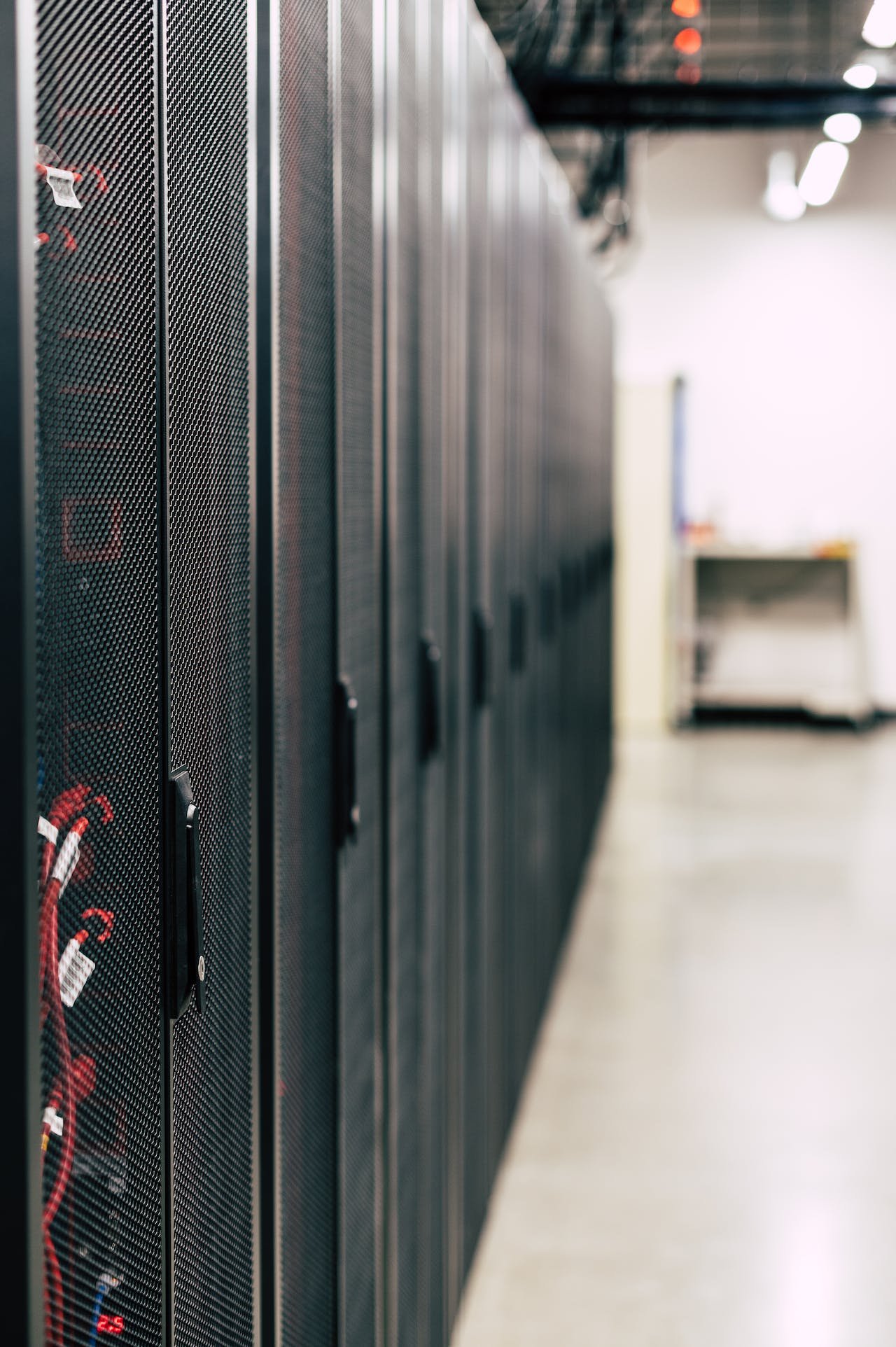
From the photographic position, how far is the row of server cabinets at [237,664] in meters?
0.82

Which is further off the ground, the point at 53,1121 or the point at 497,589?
the point at 497,589

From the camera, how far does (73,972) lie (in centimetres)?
87

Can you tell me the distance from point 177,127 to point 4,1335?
2.62 ft

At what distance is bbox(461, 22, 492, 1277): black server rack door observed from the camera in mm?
2430

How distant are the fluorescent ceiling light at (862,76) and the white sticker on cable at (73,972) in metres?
6.22

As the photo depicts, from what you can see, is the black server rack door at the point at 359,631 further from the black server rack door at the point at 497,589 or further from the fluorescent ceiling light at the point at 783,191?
the fluorescent ceiling light at the point at 783,191

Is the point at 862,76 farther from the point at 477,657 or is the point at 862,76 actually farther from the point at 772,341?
the point at 477,657

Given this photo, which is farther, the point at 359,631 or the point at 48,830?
the point at 359,631

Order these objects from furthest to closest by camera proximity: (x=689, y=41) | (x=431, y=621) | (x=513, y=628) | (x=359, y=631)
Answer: (x=689, y=41)
(x=513, y=628)
(x=431, y=621)
(x=359, y=631)

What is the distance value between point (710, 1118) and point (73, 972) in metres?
2.70

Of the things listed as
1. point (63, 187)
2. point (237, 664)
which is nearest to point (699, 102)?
point (237, 664)

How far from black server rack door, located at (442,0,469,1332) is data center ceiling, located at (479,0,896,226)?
10.5 feet

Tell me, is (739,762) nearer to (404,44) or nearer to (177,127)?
(404,44)

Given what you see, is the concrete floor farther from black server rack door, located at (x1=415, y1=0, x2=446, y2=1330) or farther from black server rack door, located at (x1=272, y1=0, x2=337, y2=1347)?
black server rack door, located at (x1=272, y1=0, x2=337, y2=1347)
